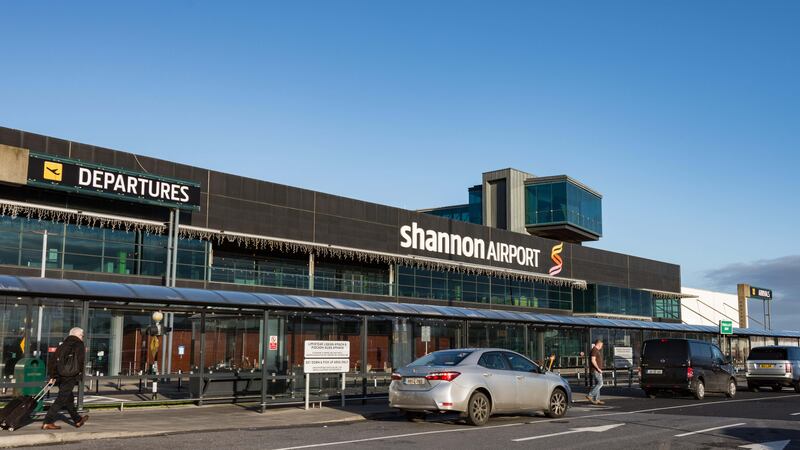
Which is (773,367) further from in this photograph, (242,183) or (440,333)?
(242,183)

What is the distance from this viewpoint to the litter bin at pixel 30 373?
1606 cm

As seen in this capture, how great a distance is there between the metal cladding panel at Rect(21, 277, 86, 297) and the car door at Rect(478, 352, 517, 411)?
28.2 ft

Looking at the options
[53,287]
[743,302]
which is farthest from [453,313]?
[743,302]

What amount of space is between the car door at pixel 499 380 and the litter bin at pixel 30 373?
29.4 feet

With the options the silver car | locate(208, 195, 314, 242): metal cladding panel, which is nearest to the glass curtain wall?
the silver car

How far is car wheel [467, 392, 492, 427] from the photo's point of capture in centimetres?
1585

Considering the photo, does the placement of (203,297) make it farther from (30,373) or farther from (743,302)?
(743,302)

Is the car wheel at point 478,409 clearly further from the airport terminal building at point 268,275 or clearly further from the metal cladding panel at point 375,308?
the metal cladding panel at point 375,308

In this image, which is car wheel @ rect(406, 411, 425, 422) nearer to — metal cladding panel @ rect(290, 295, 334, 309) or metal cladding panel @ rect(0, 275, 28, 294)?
metal cladding panel @ rect(290, 295, 334, 309)

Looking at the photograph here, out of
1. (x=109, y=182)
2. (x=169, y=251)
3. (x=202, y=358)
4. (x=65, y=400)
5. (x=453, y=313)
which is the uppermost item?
(x=109, y=182)

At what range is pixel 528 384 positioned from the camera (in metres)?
17.3

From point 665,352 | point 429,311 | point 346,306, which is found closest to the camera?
point 346,306

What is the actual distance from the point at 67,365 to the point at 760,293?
78.7 metres

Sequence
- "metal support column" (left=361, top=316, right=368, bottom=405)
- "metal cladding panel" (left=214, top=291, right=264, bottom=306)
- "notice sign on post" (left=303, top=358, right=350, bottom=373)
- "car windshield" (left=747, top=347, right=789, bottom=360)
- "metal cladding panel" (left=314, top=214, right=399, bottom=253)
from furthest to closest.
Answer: "metal cladding panel" (left=314, top=214, right=399, bottom=253) → "car windshield" (left=747, top=347, right=789, bottom=360) → "metal support column" (left=361, top=316, right=368, bottom=405) → "metal cladding panel" (left=214, top=291, right=264, bottom=306) → "notice sign on post" (left=303, top=358, right=350, bottom=373)
